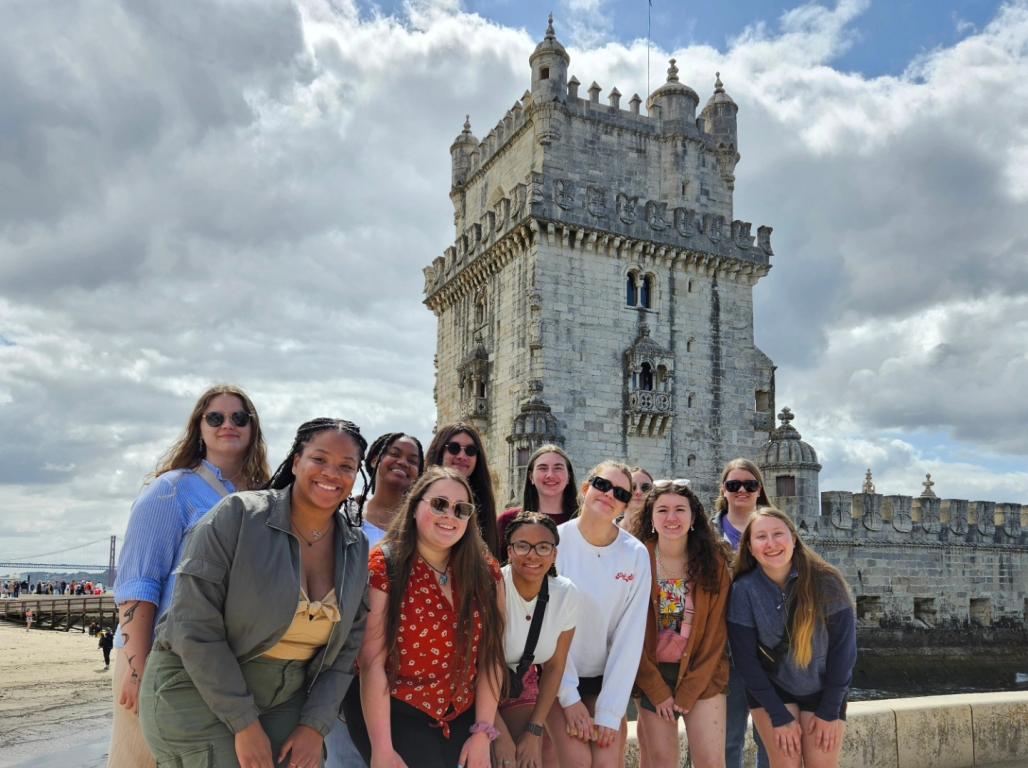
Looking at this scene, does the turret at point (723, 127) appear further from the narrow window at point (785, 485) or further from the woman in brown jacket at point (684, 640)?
the woman in brown jacket at point (684, 640)

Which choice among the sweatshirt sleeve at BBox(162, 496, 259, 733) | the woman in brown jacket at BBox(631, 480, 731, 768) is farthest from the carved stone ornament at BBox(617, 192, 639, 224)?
the sweatshirt sleeve at BBox(162, 496, 259, 733)

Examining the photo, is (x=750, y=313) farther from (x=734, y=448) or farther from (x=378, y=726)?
(x=378, y=726)

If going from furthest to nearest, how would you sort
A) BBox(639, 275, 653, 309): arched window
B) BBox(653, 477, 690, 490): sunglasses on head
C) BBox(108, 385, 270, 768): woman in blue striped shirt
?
BBox(639, 275, 653, 309): arched window → BBox(653, 477, 690, 490): sunglasses on head → BBox(108, 385, 270, 768): woman in blue striped shirt

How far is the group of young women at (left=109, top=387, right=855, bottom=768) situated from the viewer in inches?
142

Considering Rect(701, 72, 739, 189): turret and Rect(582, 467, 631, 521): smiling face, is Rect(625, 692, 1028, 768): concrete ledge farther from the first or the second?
Rect(701, 72, 739, 189): turret

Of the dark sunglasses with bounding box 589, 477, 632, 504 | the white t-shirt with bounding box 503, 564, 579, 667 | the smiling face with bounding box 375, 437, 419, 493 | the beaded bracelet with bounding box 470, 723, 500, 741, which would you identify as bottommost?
the beaded bracelet with bounding box 470, 723, 500, 741

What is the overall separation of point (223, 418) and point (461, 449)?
1.62m

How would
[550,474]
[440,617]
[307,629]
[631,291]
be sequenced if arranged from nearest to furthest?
[307,629], [440,617], [550,474], [631,291]

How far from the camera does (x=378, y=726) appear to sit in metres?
4.20

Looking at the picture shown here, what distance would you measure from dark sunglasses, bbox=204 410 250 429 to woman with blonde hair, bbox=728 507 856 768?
3.32 m

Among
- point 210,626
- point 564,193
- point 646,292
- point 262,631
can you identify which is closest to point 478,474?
point 262,631

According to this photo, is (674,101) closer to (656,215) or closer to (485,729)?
(656,215)

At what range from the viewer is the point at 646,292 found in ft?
87.3

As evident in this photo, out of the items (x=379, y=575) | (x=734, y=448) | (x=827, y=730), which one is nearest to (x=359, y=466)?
(x=379, y=575)
